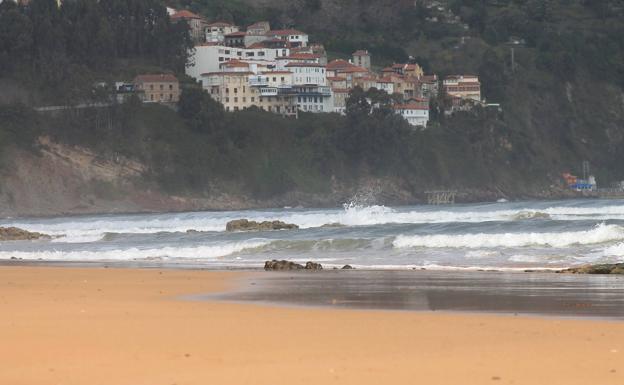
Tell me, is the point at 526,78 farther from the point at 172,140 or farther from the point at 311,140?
the point at 172,140

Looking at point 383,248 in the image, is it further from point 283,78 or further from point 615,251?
point 283,78

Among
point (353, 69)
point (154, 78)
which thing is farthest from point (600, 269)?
point (353, 69)

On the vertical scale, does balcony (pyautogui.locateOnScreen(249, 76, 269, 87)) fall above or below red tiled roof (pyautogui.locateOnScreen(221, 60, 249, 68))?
below

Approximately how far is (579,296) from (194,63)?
112964mm

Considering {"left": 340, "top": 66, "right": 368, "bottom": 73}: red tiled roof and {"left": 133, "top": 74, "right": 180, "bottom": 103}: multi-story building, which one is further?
{"left": 340, "top": 66, "right": 368, "bottom": 73}: red tiled roof

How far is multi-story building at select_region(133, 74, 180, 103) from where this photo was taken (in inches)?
4537

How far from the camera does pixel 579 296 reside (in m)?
17.9

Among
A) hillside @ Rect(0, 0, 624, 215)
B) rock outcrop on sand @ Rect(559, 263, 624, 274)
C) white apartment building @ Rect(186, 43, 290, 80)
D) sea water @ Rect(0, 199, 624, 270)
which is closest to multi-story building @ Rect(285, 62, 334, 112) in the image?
hillside @ Rect(0, 0, 624, 215)

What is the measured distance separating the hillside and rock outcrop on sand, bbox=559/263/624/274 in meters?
75.2

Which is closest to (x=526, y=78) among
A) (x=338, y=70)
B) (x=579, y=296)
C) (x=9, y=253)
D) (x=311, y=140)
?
(x=338, y=70)

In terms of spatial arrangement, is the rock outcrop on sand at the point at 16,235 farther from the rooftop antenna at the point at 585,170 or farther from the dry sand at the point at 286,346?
the rooftop antenna at the point at 585,170

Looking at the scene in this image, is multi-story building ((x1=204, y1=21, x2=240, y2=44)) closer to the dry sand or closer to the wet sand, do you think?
the wet sand

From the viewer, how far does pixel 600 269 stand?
22.7 m

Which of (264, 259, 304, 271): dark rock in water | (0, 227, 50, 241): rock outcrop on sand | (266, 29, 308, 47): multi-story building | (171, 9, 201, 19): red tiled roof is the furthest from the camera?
(266, 29, 308, 47): multi-story building
